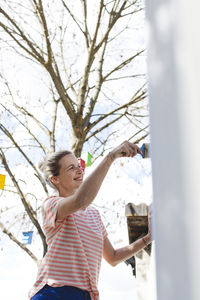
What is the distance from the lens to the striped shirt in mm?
1219

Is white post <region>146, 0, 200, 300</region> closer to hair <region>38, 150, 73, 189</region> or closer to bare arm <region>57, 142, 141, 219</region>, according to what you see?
bare arm <region>57, 142, 141, 219</region>

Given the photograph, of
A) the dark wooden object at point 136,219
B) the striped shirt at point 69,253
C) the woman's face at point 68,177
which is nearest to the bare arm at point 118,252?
the striped shirt at point 69,253

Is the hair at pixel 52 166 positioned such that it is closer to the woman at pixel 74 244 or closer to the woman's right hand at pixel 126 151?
the woman at pixel 74 244

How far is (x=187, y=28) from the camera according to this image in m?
0.29

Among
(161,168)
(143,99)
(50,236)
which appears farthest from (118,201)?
(161,168)

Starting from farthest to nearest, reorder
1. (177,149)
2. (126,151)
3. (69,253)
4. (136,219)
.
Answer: (136,219) < (69,253) < (126,151) < (177,149)

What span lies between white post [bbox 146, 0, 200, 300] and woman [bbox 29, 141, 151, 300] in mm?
811

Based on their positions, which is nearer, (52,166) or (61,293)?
(61,293)

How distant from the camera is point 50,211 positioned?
134 centimetres

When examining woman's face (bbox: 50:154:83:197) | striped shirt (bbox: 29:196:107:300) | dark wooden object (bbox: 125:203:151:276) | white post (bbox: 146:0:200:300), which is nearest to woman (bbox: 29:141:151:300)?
striped shirt (bbox: 29:196:107:300)

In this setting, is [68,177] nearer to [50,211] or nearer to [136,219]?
[50,211]

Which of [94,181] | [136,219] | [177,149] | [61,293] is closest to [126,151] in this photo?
[94,181]

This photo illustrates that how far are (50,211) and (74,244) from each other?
0.18 metres

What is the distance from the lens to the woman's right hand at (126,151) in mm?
1124
